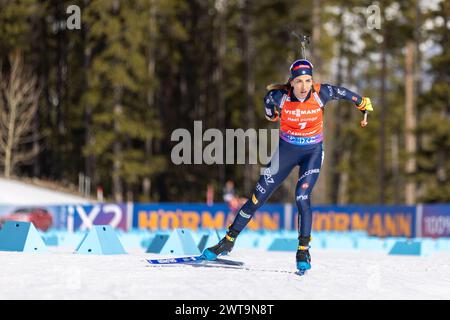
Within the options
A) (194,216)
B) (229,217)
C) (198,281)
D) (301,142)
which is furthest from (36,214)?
(198,281)

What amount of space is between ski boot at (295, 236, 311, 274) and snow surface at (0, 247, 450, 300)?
0.10 m

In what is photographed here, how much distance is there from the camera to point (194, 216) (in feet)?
91.7

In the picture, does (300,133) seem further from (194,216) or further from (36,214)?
(194,216)

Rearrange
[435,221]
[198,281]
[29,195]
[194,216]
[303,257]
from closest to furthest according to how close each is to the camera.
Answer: [198,281] → [303,257] → [435,221] → [194,216] → [29,195]

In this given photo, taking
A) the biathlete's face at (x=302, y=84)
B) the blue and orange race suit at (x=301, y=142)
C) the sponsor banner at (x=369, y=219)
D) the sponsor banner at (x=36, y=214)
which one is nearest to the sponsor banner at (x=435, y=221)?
the sponsor banner at (x=369, y=219)

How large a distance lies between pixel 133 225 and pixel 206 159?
16.4 m

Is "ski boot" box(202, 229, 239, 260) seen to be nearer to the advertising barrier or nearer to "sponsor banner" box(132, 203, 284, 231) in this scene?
the advertising barrier

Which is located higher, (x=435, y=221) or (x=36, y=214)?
(x=36, y=214)

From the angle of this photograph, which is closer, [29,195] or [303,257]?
[303,257]

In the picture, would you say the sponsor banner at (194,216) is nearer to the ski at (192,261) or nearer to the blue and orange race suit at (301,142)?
the ski at (192,261)

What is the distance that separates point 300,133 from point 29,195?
83.4 ft
